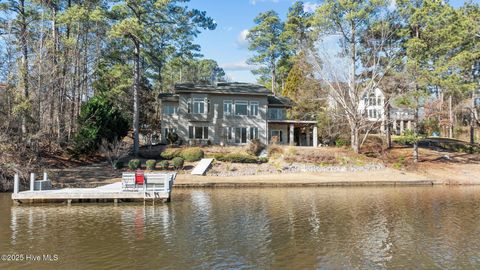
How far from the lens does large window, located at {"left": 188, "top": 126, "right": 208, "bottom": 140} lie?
41.8 meters

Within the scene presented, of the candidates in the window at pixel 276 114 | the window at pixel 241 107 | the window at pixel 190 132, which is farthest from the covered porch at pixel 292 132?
the window at pixel 190 132

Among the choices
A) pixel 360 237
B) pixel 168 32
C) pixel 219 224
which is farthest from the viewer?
pixel 168 32

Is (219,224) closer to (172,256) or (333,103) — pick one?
(172,256)

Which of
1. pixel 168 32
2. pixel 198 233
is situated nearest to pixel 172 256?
pixel 198 233

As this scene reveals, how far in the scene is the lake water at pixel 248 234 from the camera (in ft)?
33.7

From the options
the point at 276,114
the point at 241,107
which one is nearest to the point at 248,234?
the point at 241,107

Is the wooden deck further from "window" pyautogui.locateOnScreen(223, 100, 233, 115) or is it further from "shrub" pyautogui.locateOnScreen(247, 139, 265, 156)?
"window" pyautogui.locateOnScreen(223, 100, 233, 115)

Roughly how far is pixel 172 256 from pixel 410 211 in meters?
12.4

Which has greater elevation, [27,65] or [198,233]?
[27,65]

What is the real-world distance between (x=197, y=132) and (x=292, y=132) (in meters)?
10.6

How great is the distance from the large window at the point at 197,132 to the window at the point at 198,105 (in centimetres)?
175

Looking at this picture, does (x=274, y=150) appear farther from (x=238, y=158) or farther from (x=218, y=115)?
(x=218, y=115)

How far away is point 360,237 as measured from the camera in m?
13.0

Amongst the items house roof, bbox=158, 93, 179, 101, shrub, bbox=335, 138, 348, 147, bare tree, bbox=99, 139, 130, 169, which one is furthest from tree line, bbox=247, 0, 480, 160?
bare tree, bbox=99, 139, 130, 169
